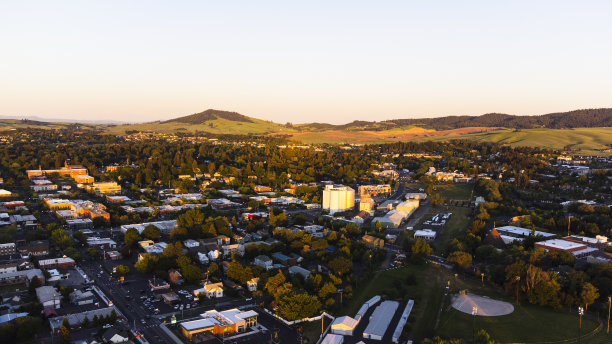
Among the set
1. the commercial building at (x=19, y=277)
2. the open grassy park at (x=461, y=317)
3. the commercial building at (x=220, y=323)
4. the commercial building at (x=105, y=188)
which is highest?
the commercial building at (x=105, y=188)

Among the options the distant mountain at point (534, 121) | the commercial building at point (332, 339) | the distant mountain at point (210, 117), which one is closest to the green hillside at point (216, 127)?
the distant mountain at point (210, 117)

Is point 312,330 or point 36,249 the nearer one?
point 312,330

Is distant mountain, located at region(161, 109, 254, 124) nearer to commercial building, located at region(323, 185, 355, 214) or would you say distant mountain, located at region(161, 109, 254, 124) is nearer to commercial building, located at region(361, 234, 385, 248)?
commercial building, located at region(323, 185, 355, 214)

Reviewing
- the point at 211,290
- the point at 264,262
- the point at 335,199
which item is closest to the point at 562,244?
the point at 264,262

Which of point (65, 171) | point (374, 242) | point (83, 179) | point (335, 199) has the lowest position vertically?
point (374, 242)

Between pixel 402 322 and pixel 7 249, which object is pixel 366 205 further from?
pixel 7 249

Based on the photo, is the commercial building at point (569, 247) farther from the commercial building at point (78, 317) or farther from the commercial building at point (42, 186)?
the commercial building at point (42, 186)

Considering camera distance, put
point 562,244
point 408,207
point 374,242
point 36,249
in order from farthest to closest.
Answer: point 408,207 < point 374,242 < point 562,244 < point 36,249
